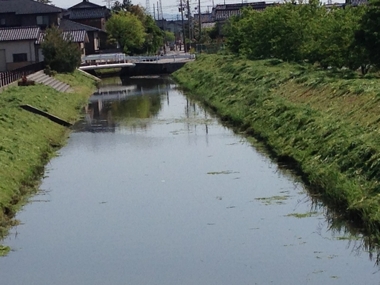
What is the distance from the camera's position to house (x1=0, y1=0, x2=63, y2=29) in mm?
68688

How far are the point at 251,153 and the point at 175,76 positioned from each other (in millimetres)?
35814

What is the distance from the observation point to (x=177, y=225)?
47.6ft

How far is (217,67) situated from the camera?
48.2 metres

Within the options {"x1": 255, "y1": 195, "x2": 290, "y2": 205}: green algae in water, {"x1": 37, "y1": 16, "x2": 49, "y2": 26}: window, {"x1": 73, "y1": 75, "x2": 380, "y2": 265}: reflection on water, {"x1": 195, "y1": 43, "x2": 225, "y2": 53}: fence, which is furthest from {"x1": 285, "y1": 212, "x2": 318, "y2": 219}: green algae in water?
{"x1": 37, "y1": 16, "x2": 49, "y2": 26}: window

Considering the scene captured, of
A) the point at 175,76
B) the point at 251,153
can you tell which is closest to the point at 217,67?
the point at 175,76

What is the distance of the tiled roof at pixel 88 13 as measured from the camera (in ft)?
265

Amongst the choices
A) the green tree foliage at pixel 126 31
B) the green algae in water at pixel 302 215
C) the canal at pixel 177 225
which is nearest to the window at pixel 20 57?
the green tree foliage at pixel 126 31

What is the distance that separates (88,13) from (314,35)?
49812mm

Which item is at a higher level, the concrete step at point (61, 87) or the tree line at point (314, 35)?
the tree line at point (314, 35)

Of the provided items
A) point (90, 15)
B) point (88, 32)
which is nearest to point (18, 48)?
point (88, 32)

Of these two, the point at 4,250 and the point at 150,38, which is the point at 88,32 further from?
the point at 4,250

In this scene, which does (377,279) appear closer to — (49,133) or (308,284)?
(308,284)

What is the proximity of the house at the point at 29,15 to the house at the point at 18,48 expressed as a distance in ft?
43.3

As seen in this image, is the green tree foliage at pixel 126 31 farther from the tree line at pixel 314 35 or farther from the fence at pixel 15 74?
the fence at pixel 15 74
